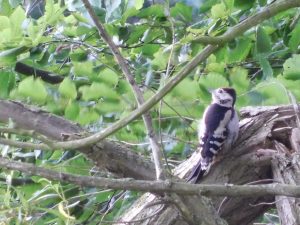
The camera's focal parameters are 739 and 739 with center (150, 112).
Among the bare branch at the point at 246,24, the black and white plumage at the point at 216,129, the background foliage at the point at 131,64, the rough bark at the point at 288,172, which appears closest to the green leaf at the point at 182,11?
the background foliage at the point at 131,64

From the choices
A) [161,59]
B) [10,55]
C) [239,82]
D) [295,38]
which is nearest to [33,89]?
[10,55]

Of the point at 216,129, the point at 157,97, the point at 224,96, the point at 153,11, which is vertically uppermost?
the point at 157,97

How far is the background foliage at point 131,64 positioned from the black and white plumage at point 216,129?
36 mm

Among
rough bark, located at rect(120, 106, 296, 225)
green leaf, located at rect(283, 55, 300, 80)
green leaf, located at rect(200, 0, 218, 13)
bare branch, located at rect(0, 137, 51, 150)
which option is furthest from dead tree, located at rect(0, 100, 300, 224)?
bare branch, located at rect(0, 137, 51, 150)

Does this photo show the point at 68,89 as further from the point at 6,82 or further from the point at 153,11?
the point at 153,11

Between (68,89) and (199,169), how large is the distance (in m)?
0.39

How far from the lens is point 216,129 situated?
2.16 meters

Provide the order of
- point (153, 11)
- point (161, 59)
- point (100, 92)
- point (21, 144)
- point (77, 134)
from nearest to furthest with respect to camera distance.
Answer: point (21, 144), point (77, 134), point (100, 92), point (161, 59), point (153, 11)

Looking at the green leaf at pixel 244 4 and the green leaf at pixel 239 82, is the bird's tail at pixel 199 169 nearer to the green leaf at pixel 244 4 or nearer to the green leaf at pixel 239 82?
the green leaf at pixel 239 82

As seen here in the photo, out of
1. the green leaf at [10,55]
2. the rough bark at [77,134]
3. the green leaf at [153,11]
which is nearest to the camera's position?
the rough bark at [77,134]

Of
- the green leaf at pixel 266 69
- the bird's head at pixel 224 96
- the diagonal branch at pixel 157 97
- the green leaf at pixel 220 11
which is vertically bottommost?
the bird's head at pixel 224 96

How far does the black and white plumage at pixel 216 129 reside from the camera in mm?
1851

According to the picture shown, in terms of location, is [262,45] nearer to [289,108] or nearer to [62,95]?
[289,108]

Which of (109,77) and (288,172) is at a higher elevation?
(109,77)
